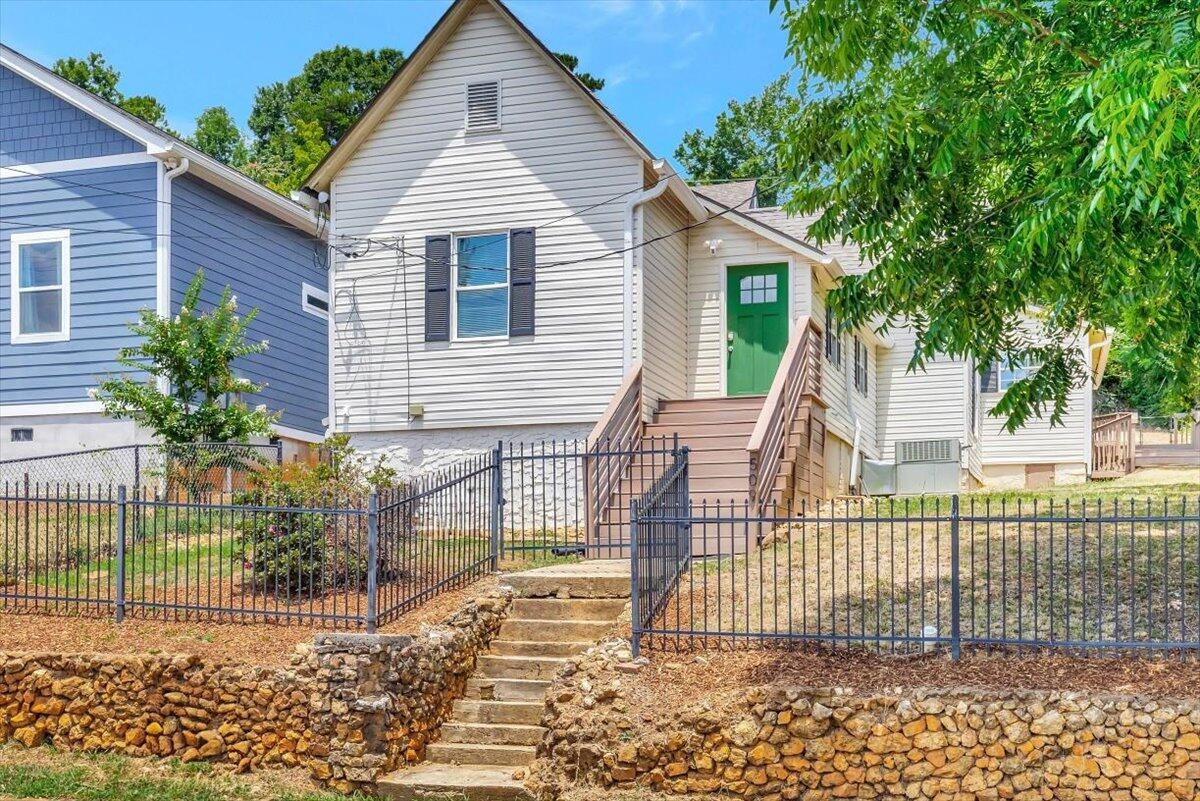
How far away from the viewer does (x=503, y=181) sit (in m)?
18.4

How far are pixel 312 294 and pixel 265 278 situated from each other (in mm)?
1823

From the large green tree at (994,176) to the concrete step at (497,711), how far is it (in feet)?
14.8

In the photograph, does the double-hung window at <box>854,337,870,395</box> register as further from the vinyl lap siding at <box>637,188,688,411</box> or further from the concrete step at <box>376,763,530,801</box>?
the concrete step at <box>376,763,530,801</box>

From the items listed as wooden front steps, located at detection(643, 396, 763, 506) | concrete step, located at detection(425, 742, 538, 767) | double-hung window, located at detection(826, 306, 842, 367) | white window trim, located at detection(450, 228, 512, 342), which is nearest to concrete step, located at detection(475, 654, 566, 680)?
concrete step, located at detection(425, 742, 538, 767)

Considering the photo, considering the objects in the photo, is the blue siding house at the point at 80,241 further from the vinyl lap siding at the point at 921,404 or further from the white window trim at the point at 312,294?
the vinyl lap siding at the point at 921,404

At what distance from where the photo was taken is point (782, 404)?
53.8 feet

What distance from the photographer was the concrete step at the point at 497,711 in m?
11.0

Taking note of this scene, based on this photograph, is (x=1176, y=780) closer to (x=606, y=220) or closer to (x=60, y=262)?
(x=606, y=220)

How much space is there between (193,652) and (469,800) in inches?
122

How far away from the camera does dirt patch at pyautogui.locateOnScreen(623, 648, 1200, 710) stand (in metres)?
9.64

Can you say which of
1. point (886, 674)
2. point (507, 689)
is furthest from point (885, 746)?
point (507, 689)

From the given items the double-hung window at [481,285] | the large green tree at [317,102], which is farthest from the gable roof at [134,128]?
the large green tree at [317,102]

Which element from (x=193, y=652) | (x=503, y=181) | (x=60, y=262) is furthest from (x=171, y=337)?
(x=193, y=652)

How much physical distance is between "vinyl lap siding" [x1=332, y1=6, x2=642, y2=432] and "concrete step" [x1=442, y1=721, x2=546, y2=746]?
7139 mm
